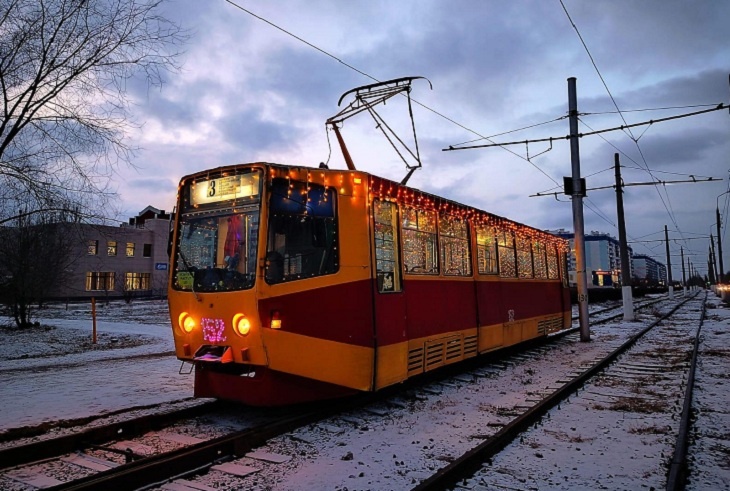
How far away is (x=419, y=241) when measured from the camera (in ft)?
26.8

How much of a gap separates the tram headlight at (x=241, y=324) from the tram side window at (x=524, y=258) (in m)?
8.19

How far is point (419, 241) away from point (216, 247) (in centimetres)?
328

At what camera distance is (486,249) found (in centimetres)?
1061

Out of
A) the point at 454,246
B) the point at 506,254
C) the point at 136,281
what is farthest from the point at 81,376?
the point at 136,281

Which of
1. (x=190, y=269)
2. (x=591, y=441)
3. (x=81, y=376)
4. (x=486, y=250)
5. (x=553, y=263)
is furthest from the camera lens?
(x=553, y=263)

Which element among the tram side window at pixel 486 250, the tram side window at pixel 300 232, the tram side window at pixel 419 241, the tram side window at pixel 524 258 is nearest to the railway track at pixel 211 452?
the tram side window at pixel 300 232

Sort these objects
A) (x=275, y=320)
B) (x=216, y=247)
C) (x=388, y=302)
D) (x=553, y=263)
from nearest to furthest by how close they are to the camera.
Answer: (x=275, y=320) → (x=216, y=247) → (x=388, y=302) → (x=553, y=263)

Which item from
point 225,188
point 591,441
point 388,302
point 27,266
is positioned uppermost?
point 225,188

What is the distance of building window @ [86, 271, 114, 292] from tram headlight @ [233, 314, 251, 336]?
167ft

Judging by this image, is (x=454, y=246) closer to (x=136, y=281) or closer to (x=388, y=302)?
(x=388, y=302)

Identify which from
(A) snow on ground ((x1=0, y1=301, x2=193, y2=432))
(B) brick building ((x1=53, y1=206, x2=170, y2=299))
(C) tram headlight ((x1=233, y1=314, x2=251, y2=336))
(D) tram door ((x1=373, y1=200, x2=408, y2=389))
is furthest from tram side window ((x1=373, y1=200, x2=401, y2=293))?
(B) brick building ((x1=53, y1=206, x2=170, y2=299))

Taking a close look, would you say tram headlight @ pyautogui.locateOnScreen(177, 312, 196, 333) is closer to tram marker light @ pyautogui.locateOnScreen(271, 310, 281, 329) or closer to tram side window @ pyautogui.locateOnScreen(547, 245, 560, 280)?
tram marker light @ pyautogui.locateOnScreen(271, 310, 281, 329)

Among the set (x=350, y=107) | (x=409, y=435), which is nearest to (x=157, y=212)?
(x=350, y=107)

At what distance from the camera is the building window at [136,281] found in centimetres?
5364
